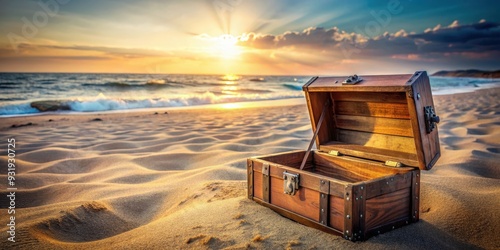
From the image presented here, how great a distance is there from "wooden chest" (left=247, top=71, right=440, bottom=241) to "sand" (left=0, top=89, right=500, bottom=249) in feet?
0.45

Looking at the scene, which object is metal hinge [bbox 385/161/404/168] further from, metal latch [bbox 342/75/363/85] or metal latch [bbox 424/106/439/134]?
metal latch [bbox 342/75/363/85]

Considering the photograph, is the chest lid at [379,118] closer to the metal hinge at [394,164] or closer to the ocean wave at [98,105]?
the metal hinge at [394,164]

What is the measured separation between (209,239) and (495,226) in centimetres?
238

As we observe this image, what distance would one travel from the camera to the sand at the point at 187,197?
2705mm

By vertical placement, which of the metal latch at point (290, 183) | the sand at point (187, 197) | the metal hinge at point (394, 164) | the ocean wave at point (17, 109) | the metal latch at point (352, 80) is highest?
the metal latch at point (352, 80)

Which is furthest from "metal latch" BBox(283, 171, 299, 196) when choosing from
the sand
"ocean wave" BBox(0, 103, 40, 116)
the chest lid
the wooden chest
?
"ocean wave" BBox(0, 103, 40, 116)

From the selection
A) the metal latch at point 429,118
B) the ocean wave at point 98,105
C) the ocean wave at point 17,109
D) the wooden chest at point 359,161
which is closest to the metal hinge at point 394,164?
the wooden chest at point 359,161

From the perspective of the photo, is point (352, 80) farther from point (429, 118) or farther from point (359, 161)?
point (359, 161)

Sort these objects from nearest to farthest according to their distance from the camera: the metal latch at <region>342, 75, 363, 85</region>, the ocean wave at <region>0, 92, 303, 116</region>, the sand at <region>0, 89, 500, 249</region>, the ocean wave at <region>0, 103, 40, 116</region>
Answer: the sand at <region>0, 89, 500, 249</region>
the metal latch at <region>342, 75, 363, 85</region>
the ocean wave at <region>0, 103, 40, 116</region>
the ocean wave at <region>0, 92, 303, 116</region>

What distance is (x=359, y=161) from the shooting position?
3.44 meters

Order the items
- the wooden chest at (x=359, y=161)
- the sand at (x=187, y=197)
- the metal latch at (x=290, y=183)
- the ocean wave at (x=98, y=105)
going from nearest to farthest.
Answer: the wooden chest at (x=359, y=161), the sand at (x=187, y=197), the metal latch at (x=290, y=183), the ocean wave at (x=98, y=105)

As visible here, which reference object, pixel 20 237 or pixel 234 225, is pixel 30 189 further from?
pixel 234 225

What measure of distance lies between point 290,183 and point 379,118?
1225mm

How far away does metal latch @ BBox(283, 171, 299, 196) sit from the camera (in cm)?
285
